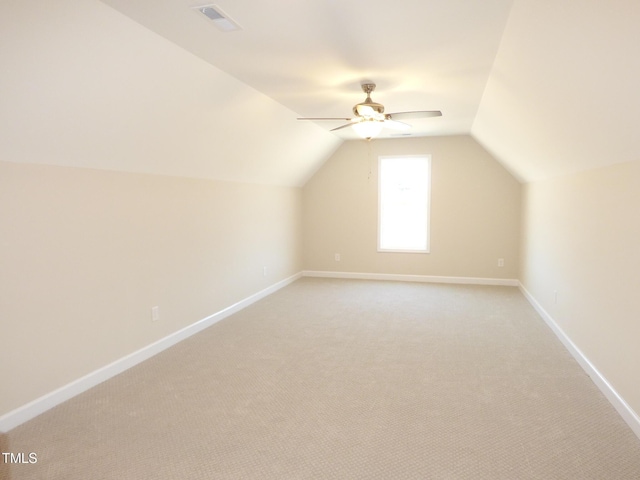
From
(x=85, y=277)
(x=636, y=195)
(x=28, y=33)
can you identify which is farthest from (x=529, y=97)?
(x=85, y=277)

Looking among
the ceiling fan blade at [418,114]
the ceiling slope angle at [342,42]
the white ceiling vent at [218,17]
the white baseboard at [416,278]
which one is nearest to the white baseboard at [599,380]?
the white baseboard at [416,278]

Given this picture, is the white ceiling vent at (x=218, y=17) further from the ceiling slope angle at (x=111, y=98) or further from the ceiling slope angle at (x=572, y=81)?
the ceiling slope angle at (x=572, y=81)

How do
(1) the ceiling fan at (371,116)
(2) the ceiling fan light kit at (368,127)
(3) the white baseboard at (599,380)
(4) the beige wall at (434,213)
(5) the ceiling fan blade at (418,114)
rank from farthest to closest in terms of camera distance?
(4) the beige wall at (434,213) → (2) the ceiling fan light kit at (368,127) → (1) the ceiling fan at (371,116) → (5) the ceiling fan blade at (418,114) → (3) the white baseboard at (599,380)

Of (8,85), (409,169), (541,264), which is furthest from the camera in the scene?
(409,169)

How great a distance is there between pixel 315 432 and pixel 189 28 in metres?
2.51

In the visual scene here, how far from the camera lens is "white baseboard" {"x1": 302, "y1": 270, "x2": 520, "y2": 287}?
6.53 meters

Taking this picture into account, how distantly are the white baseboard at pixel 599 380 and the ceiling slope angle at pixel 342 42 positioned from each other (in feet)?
8.00

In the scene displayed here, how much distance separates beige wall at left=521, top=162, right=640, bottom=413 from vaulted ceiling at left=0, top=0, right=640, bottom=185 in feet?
0.72

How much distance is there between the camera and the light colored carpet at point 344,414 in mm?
2123

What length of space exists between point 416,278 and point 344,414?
450 centimetres

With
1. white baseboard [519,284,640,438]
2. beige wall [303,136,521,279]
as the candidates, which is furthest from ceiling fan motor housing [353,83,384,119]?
beige wall [303,136,521,279]

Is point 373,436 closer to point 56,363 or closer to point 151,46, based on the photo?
point 56,363

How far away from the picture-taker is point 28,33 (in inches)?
75.1

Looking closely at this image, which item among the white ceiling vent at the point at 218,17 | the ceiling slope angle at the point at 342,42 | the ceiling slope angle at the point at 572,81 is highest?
the ceiling slope angle at the point at 342,42
